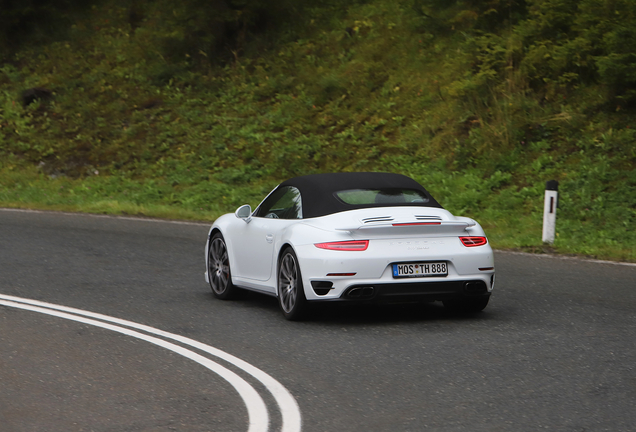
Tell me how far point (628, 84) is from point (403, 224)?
12.6 m

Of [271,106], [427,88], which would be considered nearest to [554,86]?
[427,88]

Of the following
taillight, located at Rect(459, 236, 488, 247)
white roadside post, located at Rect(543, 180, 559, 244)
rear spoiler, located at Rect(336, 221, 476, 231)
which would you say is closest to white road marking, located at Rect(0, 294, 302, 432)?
rear spoiler, located at Rect(336, 221, 476, 231)

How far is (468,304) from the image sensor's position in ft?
27.1

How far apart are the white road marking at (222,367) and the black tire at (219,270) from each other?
59.3 inches

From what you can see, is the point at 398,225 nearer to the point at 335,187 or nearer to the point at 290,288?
the point at 335,187

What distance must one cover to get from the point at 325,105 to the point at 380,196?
16.8 meters

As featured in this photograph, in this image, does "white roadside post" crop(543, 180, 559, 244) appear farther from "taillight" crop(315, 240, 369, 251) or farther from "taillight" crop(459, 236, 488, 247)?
"taillight" crop(315, 240, 369, 251)

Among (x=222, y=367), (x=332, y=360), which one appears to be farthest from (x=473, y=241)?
(x=222, y=367)

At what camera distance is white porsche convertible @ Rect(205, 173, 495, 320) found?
753cm

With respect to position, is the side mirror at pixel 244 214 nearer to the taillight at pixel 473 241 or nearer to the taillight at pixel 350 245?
the taillight at pixel 350 245

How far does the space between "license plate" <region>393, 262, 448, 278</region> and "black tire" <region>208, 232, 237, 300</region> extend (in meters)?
2.32

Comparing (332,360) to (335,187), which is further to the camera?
(335,187)

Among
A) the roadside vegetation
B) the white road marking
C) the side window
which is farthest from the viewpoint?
the roadside vegetation

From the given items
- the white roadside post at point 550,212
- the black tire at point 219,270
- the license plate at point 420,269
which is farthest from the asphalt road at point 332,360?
the white roadside post at point 550,212
